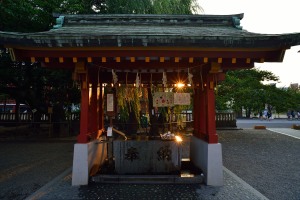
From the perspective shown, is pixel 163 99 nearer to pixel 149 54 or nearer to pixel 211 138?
pixel 211 138

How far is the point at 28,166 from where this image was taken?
989cm

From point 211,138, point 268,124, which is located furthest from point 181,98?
point 268,124

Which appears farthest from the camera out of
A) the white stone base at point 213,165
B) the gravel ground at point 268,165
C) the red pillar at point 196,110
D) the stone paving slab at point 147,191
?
the red pillar at point 196,110

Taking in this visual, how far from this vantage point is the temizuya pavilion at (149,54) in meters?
5.95

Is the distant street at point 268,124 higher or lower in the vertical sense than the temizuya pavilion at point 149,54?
lower

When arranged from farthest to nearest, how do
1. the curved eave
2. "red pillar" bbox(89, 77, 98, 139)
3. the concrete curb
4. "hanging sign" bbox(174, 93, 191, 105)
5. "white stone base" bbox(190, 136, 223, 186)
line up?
"red pillar" bbox(89, 77, 98, 139), "hanging sign" bbox(174, 93, 191, 105), "white stone base" bbox(190, 136, 223, 186), the concrete curb, the curved eave

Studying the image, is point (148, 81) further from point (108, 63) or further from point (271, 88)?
point (271, 88)

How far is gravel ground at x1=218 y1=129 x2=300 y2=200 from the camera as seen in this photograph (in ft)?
22.6

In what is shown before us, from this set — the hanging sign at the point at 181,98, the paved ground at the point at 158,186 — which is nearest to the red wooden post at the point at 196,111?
the hanging sign at the point at 181,98

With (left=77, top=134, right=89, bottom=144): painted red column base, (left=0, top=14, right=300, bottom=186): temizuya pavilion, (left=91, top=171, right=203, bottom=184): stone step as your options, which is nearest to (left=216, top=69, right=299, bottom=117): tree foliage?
(left=0, top=14, right=300, bottom=186): temizuya pavilion

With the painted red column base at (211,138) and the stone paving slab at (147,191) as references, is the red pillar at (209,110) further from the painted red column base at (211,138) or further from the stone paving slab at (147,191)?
the stone paving slab at (147,191)

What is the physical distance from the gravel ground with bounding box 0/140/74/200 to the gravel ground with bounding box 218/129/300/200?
21.7 ft

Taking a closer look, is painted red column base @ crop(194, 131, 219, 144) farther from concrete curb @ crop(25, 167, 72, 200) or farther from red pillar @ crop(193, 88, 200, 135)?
concrete curb @ crop(25, 167, 72, 200)

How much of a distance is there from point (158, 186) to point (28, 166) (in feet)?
19.8
